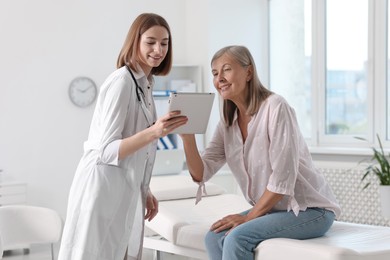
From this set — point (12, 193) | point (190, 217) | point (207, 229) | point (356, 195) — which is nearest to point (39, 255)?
point (12, 193)

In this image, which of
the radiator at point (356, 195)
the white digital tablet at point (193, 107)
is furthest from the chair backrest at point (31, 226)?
the radiator at point (356, 195)

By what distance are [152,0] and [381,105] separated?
Result: 2268mm

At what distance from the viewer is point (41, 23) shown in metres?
5.58

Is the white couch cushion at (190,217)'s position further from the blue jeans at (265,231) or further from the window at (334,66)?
the window at (334,66)

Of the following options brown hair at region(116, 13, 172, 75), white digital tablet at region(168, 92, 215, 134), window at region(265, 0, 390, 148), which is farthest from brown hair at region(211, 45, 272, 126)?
window at region(265, 0, 390, 148)

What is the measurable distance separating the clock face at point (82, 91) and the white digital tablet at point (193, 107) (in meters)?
3.10

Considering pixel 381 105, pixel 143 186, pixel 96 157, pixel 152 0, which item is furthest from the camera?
pixel 152 0

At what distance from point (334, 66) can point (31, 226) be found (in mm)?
3386

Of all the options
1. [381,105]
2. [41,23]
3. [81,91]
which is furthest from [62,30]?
[381,105]

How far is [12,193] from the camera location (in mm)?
5293

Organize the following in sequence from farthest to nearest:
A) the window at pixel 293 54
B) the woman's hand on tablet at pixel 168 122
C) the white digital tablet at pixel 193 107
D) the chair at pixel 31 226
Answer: the window at pixel 293 54 < the chair at pixel 31 226 < the white digital tablet at pixel 193 107 < the woman's hand on tablet at pixel 168 122

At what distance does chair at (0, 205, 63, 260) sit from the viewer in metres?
3.21

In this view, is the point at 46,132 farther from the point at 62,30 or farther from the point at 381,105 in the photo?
the point at 381,105

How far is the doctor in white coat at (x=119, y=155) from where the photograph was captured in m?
2.46
